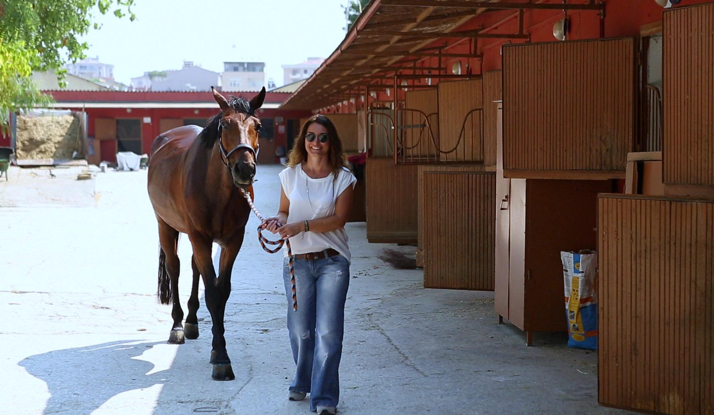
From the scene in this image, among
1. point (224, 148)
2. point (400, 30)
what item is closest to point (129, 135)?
point (400, 30)

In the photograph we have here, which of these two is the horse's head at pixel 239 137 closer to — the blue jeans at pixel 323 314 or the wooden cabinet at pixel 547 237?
the blue jeans at pixel 323 314

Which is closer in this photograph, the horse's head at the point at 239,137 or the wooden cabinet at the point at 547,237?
the horse's head at the point at 239,137

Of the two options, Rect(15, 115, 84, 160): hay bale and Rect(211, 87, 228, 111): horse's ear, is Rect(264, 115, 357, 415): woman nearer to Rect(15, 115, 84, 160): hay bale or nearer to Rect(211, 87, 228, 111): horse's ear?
Rect(211, 87, 228, 111): horse's ear

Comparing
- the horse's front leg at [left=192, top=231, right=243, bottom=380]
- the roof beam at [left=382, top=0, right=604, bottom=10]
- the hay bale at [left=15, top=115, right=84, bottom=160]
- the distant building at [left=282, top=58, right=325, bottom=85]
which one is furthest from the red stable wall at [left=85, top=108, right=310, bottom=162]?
the distant building at [left=282, top=58, right=325, bottom=85]

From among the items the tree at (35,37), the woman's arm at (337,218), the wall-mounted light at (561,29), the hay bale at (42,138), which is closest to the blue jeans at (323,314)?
the woman's arm at (337,218)

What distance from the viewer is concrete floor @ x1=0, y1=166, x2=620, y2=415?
4.38 meters

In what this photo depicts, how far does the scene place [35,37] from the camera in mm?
17359

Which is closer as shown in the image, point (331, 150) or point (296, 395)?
point (331, 150)

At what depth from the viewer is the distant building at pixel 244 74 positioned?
107 m

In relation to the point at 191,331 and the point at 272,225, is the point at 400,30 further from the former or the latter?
the point at 272,225

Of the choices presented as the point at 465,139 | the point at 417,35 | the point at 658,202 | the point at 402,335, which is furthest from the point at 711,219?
the point at 465,139

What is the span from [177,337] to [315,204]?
6.94 feet

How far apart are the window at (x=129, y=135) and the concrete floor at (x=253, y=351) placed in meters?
31.1

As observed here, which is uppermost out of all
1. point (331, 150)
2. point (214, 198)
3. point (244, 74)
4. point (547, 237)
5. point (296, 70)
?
point (296, 70)
